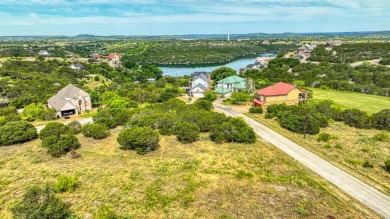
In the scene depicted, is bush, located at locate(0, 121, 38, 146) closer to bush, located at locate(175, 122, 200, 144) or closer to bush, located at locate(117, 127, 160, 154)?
bush, located at locate(117, 127, 160, 154)

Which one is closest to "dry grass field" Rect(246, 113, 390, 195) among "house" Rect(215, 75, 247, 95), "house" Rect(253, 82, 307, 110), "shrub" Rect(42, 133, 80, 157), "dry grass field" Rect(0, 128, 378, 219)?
"dry grass field" Rect(0, 128, 378, 219)

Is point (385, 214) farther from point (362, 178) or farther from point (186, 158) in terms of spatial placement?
point (186, 158)

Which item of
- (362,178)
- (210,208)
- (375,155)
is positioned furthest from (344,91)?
(210,208)

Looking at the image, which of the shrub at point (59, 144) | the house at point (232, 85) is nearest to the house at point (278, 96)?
the house at point (232, 85)

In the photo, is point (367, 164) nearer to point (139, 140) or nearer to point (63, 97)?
point (139, 140)

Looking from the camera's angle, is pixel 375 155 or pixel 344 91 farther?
pixel 344 91

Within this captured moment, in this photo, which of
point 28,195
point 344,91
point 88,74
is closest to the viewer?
point 28,195
